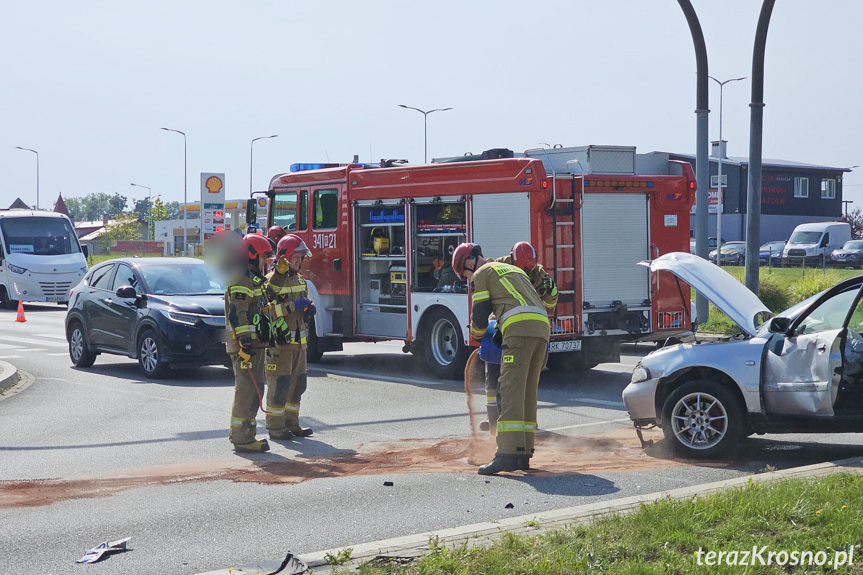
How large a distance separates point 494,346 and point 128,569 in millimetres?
4091

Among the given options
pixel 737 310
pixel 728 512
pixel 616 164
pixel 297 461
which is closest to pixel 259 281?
pixel 297 461

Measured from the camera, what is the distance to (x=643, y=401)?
28.9 feet

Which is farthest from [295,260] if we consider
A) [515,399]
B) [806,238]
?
[806,238]

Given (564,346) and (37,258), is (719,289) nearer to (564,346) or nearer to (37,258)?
(564,346)

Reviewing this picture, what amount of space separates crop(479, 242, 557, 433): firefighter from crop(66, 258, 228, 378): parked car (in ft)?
17.9

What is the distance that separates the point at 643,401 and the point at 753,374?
3.17 ft

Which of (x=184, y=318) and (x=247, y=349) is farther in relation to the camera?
(x=184, y=318)

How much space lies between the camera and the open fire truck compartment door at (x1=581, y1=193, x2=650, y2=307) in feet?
44.4

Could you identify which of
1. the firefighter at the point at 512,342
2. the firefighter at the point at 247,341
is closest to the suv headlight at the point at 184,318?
the firefighter at the point at 247,341

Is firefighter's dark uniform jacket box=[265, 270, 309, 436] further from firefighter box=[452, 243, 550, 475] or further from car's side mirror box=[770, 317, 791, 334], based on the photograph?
car's side mirror box=[770, 317, 791, 334]

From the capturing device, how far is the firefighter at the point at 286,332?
31.2 feet

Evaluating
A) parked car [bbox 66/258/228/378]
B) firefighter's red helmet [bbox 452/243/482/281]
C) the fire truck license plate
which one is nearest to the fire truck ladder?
the fire truck license plate

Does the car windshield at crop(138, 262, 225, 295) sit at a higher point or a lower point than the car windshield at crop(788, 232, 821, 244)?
lower
